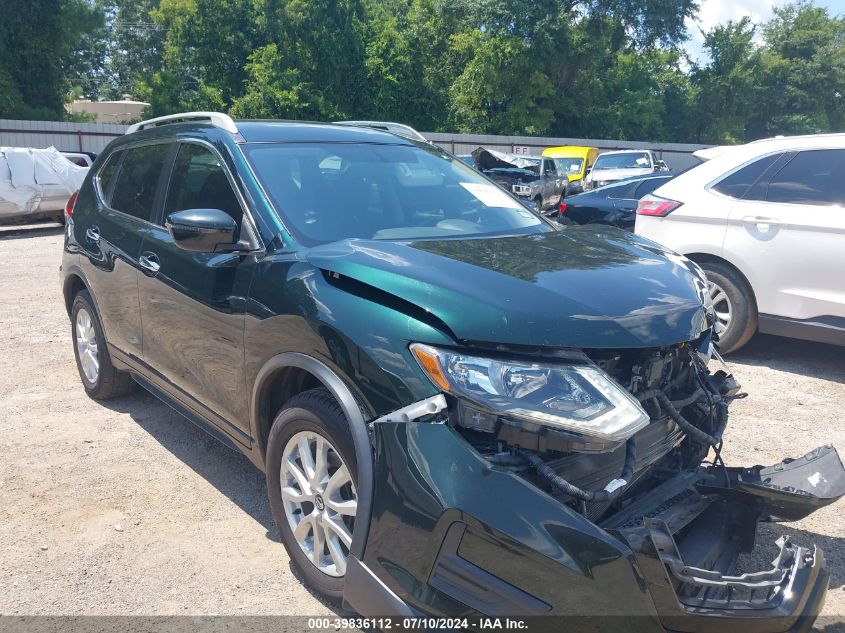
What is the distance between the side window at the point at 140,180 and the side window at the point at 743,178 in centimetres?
417

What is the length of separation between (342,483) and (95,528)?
1.58m

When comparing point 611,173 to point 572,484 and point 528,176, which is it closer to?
point 528,176

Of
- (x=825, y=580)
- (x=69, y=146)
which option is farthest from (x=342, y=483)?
(x=69, y=146)

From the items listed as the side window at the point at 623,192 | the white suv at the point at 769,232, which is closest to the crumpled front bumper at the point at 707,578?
the white suv at the point at 769,232

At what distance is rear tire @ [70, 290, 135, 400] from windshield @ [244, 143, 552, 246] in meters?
2.01

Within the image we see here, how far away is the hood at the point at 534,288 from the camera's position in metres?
2.39

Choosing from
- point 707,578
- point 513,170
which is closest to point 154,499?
point 707,578

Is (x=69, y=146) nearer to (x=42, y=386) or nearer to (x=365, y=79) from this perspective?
(x=365, y=79)

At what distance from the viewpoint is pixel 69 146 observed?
25797 mm

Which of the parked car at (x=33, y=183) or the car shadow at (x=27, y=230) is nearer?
the parked car at (x=33, y=183)

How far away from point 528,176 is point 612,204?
9324 millimetres

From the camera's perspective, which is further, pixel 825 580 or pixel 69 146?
pixel 69 146

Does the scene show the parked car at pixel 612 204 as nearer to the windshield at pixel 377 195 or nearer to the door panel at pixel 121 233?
the windshield at pixel 377 195

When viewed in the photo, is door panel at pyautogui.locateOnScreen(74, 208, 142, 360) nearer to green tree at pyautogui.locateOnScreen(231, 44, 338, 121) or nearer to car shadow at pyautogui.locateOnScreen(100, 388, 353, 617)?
car shadow at pyautogui.locateOnScreen(100, 388, 353, 617)
